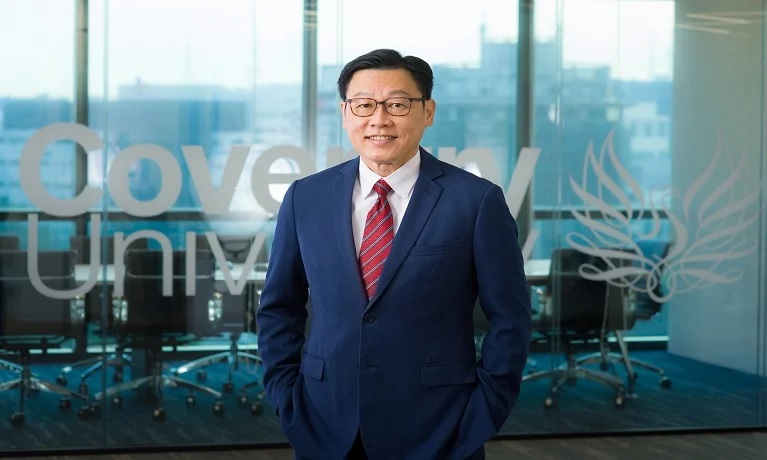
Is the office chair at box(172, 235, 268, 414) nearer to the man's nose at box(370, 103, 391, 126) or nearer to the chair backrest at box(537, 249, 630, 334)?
the chair backrest at box(537, 249, 630, 334)

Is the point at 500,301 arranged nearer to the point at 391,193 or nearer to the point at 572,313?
the point at 391,193

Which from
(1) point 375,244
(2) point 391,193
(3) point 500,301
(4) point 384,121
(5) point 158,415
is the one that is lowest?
(5) point 158,415

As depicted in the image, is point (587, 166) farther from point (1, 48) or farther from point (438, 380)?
point (438, 380)

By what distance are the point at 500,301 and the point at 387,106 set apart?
51cm

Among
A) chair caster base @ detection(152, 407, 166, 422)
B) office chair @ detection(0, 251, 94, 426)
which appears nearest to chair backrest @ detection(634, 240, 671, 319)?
chair caster base @ detection(152, 407, 166, 422)

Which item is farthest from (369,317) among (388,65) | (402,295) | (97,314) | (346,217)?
(97,314)

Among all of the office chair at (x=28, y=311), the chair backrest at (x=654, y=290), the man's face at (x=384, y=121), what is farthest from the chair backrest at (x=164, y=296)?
the man's face at (x=384, y=121)

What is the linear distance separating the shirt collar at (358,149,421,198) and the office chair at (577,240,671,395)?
3768 millimetres

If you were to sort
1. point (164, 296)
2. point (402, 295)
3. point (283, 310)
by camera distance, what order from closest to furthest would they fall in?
point (402, 295)
point (283, 310)
point (164, 296)

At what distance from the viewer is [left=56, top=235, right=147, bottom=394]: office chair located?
17.9ft

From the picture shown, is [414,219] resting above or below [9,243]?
above

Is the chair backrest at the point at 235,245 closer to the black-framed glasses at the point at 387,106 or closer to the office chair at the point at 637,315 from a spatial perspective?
the office chair at the point at 637,315

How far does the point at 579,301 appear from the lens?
5.82 metres

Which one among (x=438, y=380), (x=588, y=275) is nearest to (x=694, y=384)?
(x=588, y=275)
